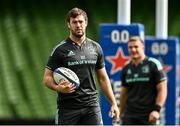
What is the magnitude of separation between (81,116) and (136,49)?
9.05ft

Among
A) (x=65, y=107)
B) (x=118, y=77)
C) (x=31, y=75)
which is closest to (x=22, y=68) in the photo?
(x=31, y=75)

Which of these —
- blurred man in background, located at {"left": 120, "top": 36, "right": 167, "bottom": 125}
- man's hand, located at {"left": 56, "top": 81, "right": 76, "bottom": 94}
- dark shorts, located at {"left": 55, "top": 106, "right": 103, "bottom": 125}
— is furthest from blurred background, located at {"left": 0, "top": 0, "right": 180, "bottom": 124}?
man's hand, located at {"left": 56, "top": 81, "right": 76, "bottom": 94}

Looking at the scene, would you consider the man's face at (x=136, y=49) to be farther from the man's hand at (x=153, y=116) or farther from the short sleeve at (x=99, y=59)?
the short sleeve at (x=99, y=59)

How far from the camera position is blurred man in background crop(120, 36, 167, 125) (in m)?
13.0

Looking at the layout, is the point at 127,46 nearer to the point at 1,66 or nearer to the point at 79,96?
the point at 79,96

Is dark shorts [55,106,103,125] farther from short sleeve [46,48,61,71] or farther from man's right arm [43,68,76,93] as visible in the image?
short sleeve [46,48,61,71]

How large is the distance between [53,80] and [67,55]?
32 centimetres

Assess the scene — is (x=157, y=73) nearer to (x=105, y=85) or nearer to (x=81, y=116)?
(x=105, y=85)

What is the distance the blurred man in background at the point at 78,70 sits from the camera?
10406 mm

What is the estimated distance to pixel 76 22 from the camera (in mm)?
10352

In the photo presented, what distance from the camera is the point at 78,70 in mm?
10406

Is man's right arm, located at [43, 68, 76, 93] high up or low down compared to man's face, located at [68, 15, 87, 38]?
down

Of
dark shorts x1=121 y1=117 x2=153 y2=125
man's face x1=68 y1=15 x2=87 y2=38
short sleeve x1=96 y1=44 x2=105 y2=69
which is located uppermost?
man's face x1=68 y1=15 x2=87 y2=38

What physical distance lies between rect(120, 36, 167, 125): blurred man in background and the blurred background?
6737mm
